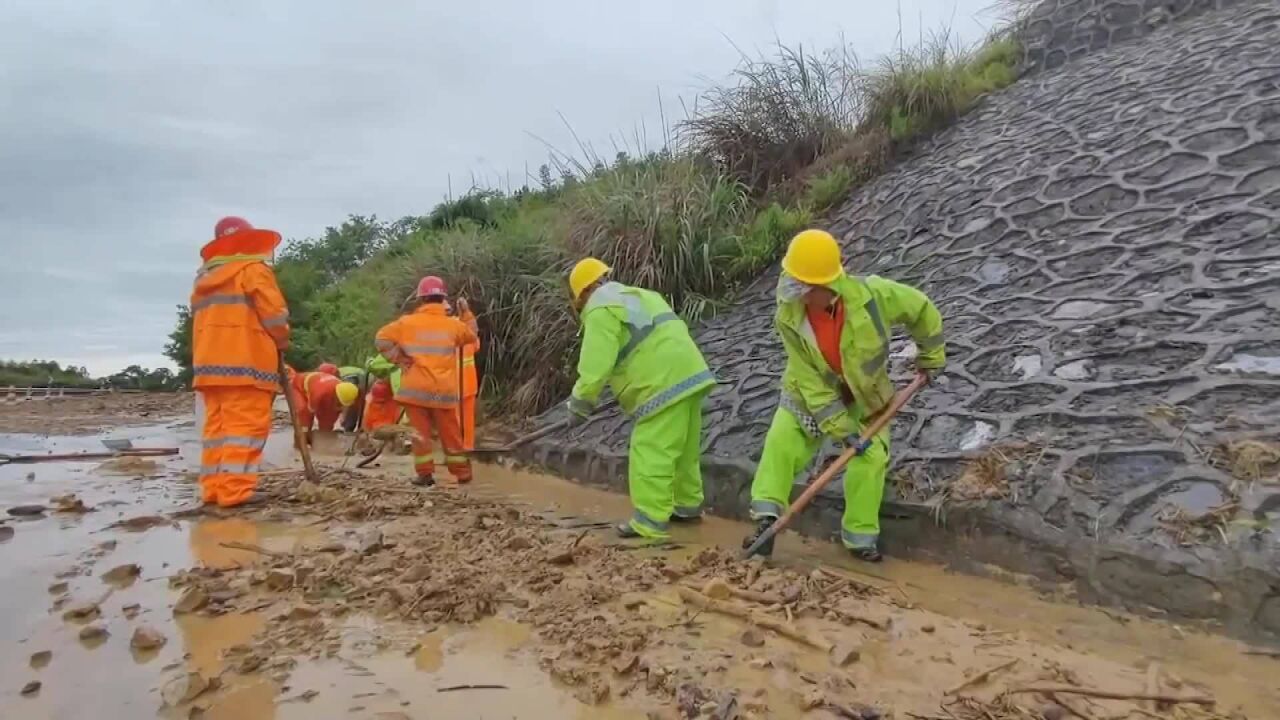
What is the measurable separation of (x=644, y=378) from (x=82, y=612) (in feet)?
9.68

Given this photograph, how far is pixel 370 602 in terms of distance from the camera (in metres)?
3.71

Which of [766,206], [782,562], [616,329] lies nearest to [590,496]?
[616,329]

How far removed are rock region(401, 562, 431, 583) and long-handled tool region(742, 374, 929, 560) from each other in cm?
153

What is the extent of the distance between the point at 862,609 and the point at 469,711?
1694mm

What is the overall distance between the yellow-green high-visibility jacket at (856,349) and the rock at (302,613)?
8.50 ft

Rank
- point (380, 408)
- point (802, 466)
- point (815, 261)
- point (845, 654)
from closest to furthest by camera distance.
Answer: point (845, 654)
point (815, 261)
point (802, 466)
point (380, 408)

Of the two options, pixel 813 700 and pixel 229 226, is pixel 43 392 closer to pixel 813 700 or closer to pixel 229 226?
pixel 229 226

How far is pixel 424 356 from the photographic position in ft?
23.2

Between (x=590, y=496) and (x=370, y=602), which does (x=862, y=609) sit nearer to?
(x=370, y=602)

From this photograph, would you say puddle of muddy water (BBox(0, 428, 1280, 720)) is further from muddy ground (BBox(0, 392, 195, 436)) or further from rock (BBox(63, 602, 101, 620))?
muddy ground (BBox(0, 392, 195, 436))

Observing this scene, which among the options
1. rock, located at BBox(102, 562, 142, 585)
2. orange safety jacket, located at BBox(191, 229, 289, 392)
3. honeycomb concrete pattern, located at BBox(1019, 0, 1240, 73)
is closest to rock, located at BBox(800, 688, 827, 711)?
rock, located at BBox(102, 562, 142, 585)

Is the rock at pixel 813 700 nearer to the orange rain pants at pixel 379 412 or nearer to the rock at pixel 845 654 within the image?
the rock at pixel 845 654

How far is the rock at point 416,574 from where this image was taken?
3.92 meters

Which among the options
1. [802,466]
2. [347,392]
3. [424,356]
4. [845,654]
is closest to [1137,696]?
[845,654]
